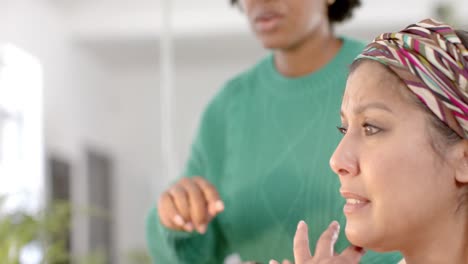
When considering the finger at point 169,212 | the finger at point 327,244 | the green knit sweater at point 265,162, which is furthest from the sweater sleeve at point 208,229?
the finger at point 327,244

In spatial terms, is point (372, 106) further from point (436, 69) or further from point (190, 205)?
point (190, 205)

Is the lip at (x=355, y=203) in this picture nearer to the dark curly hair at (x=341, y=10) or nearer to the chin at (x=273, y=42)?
the chin at (x=273, y=42)

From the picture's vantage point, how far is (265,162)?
1300 mm

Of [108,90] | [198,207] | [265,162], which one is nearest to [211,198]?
[198,207]

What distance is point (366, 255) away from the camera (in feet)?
3.12

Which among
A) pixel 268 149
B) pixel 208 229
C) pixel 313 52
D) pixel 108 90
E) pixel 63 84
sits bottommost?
pixel 108 90

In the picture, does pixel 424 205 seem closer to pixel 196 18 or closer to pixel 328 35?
pixel 328 35

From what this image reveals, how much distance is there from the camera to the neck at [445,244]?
828 millimetres

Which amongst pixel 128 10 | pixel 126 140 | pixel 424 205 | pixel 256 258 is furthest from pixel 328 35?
pixel 126 140

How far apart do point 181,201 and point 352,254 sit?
316 mm

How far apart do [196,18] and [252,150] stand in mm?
6576

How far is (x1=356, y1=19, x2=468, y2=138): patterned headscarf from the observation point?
802 millimetres

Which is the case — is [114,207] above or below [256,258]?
below

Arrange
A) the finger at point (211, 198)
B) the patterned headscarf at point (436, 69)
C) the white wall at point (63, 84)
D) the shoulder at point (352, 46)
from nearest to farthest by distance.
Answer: the patterned headscarf at point (436, 69) < the finger at point (211, 198) < the shoulder at point (352, 46) < the white wall at point (63, 84)
